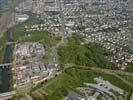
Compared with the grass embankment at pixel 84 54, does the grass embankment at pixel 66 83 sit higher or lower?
lower

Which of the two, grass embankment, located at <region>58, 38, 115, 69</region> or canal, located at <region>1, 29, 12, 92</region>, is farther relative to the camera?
grass embankment, located at <region>58, 38, 115, 69</region>

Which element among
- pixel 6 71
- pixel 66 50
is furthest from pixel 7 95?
pixel 66 50

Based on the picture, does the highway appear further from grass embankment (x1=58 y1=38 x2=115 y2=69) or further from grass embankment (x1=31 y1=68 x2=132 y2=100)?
grass embankment (x1=58 y1=38 x2=115 y2=69)

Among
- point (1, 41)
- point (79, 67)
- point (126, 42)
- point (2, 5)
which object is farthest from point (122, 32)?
point (2, 5)

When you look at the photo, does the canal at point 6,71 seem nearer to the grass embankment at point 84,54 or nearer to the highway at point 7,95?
the highway at point 7,95

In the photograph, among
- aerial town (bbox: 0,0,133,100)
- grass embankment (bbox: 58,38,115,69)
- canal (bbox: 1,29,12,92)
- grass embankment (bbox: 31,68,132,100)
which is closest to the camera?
grass embankment (bbox: 31,68,132,100)

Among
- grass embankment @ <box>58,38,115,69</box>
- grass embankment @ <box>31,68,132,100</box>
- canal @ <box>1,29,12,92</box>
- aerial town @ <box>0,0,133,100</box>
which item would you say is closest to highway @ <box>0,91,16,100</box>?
aerial town @ <box>0,0,133,100</box>

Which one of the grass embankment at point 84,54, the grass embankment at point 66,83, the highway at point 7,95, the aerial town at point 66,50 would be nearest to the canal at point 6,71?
the aerial town at point 66,50

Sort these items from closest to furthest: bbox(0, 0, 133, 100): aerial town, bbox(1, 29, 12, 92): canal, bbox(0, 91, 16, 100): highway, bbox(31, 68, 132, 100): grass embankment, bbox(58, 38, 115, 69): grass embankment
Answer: bbox(31, 68, 132, 100): grass embankment → bbox(0, 91, 16, 100): highway → bbox(0, 0, 133, 100): aerial town → bbox(1, 29, 12, 92): canal → bbox(58, 38, 115, 69): grass embankment

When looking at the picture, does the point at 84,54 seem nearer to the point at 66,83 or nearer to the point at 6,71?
the point at 66,83
